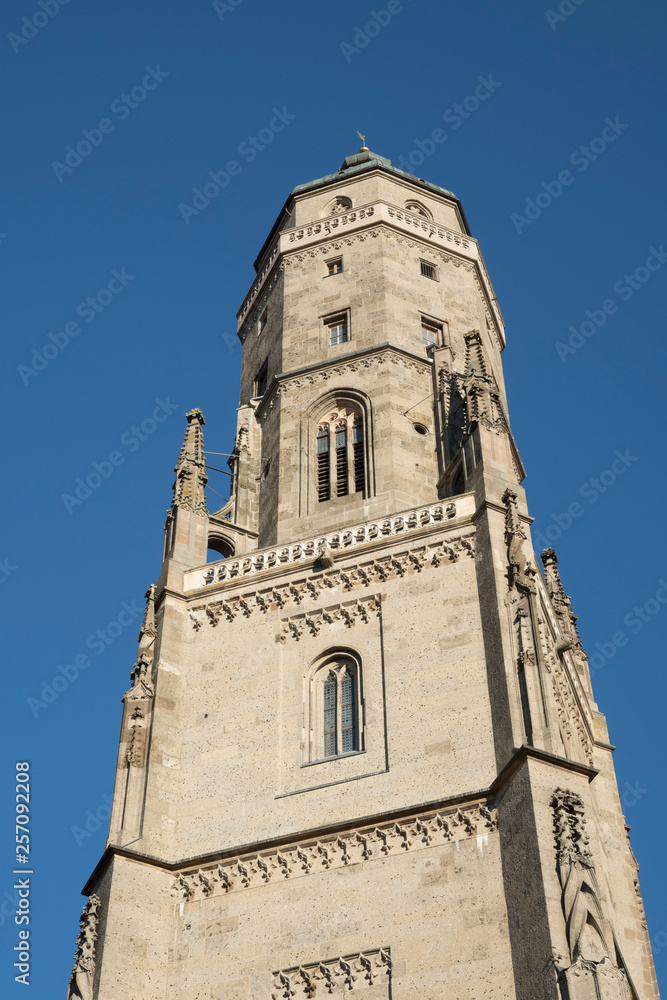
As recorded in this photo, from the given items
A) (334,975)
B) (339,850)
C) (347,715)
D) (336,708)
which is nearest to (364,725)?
(347,715)

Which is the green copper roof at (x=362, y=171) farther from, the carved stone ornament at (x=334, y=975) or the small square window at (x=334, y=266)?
the carved stone ornament at (x=334, y=975)

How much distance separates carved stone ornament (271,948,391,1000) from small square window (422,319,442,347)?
1723 cm

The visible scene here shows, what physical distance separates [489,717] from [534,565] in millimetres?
4085

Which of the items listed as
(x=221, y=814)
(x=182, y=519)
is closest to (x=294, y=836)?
(x=221, y=814)

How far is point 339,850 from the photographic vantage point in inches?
1070

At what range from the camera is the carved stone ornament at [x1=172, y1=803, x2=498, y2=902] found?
26625mm

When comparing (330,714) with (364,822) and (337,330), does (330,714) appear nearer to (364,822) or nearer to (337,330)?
(364,822)

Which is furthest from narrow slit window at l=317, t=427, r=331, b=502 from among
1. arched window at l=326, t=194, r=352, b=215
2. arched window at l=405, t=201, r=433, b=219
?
arched window at l=405, t=201, r=433, b=219

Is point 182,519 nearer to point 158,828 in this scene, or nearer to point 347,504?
point 347,504

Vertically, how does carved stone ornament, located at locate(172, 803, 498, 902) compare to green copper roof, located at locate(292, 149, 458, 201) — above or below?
below

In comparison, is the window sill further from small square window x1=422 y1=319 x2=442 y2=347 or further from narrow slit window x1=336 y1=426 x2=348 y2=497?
small square window x1=422 y1=319 x2=442 y2=347

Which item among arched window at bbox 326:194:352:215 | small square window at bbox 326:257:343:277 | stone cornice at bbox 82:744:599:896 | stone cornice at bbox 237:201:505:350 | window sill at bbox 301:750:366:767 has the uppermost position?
arched window at bbox 326:194:352:215

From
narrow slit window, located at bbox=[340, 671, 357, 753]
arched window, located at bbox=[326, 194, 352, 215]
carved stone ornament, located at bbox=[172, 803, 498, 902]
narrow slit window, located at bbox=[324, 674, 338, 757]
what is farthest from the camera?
arched window, located at bbox=[326, 194, 352, 215]

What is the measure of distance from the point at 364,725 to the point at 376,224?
16342 mm
